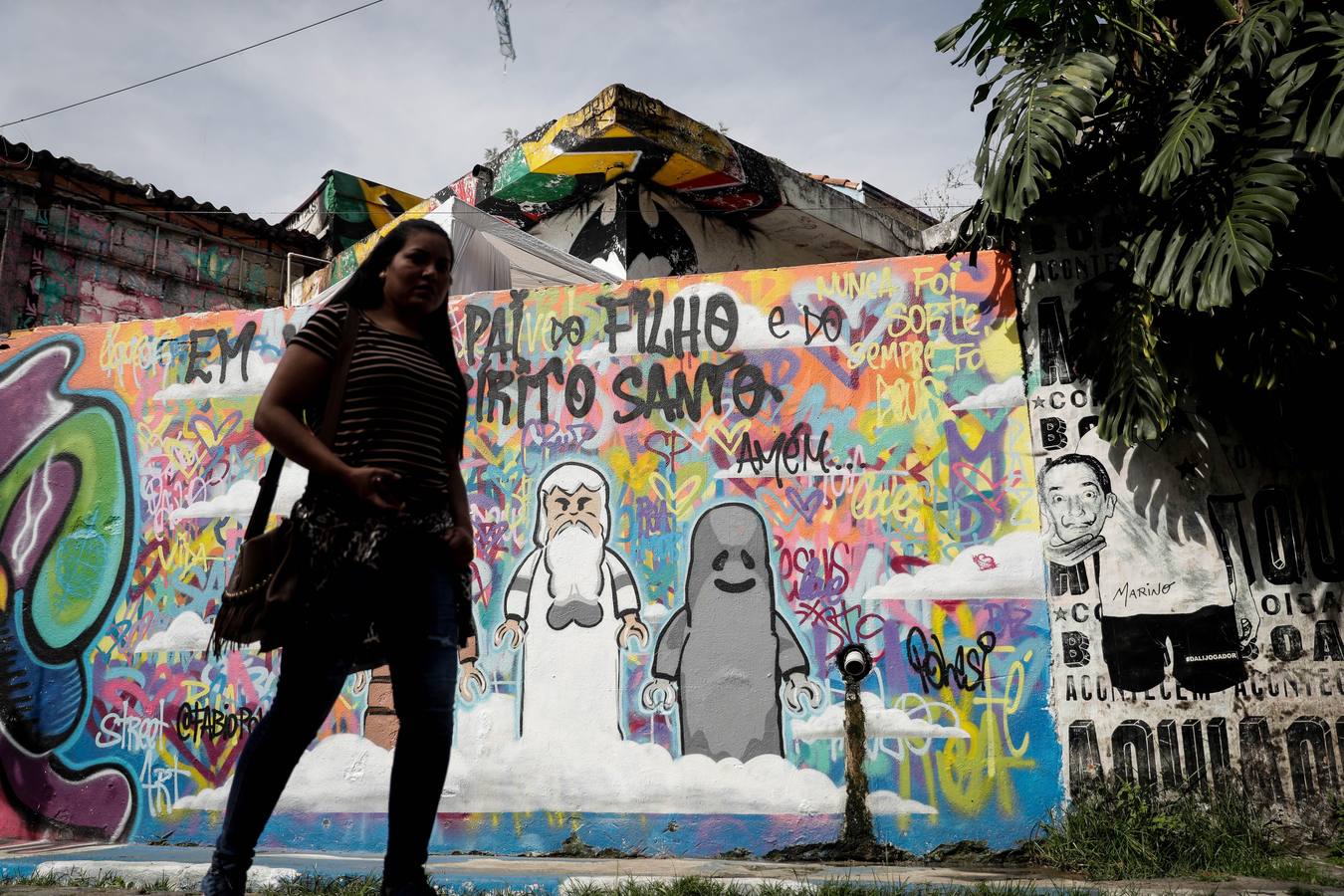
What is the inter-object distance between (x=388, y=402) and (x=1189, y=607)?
3497mm

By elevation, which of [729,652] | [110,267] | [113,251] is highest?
[113,251]

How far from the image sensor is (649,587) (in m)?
4.68

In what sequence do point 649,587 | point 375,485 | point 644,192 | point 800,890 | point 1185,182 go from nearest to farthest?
point 375,485 → point 800,890 → point 1185,182 → point 649,587 → point 644,192

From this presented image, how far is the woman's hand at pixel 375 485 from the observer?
2160 millimetres

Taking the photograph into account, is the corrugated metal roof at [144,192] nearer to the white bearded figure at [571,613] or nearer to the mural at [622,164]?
the mural at [622,164]

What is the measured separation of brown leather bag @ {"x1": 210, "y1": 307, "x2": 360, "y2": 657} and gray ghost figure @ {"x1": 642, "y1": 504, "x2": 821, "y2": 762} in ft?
8.21

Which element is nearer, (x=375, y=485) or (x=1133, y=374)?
(x=375, y=485)

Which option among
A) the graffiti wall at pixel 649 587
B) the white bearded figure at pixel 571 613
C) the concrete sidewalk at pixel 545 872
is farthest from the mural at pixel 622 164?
the concrete sidewalk at pixel 545 872

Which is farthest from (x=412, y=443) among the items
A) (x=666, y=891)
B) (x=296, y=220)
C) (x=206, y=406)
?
(x=296, y=220)

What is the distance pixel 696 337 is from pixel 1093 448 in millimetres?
1876

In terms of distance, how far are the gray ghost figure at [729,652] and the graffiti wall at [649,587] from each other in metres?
0.01

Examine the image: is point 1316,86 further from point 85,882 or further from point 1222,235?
point 85,882

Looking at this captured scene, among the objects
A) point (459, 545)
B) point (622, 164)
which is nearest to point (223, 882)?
point (459, 545)

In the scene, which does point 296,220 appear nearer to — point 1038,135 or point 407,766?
point 1038,135
